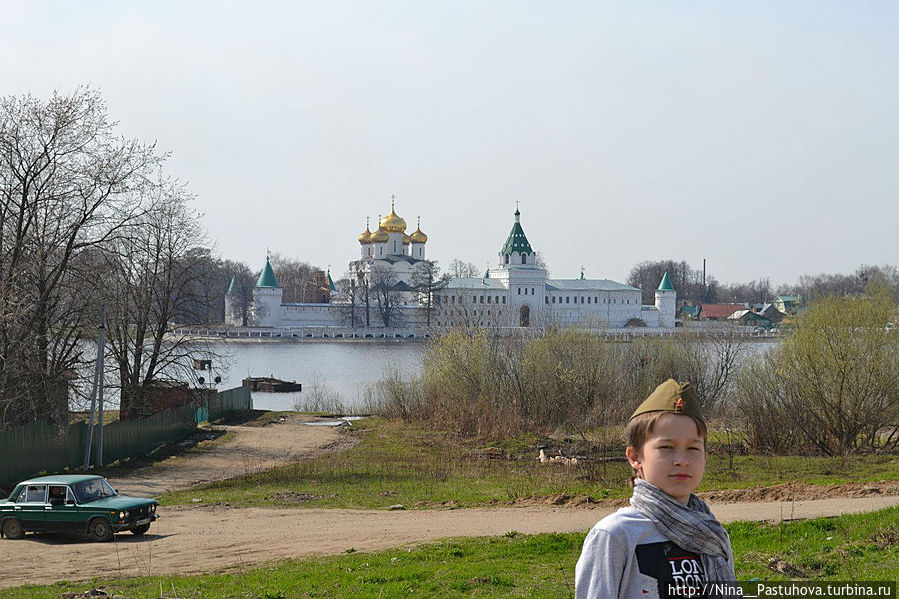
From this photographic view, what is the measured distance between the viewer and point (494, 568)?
1045cm

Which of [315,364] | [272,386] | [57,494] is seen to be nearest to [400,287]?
[315,364]

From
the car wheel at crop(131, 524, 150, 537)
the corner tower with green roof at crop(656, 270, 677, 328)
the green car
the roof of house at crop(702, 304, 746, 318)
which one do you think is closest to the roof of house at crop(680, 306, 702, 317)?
the roof of house at crop(702, 304, 746, 318)

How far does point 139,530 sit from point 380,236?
116247 mm

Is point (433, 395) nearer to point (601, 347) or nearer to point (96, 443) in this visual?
point (601, 347)

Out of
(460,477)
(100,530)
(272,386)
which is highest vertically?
(272,386)

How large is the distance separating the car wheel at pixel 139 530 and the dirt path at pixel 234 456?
250 inches

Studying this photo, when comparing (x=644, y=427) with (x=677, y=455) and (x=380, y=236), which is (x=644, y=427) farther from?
(x=380, y=236)

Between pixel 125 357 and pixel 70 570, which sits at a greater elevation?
pixel 125 357

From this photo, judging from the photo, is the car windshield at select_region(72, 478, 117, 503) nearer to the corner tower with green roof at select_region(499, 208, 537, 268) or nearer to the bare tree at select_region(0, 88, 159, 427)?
the bare tree at select_region(0, 88, 159, 427)

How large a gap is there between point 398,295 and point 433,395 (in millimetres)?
81319

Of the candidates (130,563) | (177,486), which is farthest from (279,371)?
(130,563)

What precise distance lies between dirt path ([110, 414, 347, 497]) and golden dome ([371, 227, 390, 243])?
303 feet

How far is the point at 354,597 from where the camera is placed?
9219mm

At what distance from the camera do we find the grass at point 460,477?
1928 cm
